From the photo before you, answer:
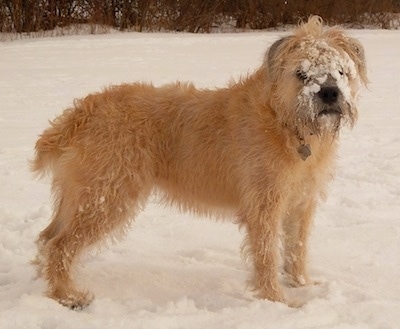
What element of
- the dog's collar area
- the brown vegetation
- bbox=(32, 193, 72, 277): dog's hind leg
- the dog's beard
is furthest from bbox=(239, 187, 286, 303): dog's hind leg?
the brown vegetation

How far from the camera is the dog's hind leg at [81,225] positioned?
4.28 metres

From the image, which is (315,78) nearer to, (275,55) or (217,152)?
(275,55)

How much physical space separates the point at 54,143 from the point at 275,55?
1.72 meters

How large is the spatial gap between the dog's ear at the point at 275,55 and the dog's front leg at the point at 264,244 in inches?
35.2

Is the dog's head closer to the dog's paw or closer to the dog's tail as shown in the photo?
the dog's tail

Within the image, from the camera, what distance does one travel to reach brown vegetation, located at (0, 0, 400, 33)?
816 inches

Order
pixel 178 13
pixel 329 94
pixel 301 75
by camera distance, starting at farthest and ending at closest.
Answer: pixel 178 13 < pixel 301 75 < pixel 329 94

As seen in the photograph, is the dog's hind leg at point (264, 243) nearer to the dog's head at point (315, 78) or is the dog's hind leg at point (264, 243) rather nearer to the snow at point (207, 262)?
the snow at point (207, 262)

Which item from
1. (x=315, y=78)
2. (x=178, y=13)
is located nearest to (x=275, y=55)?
(x=315, y=78)

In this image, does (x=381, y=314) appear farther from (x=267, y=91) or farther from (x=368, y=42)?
(x=368, y=42)

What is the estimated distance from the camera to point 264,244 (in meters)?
4.28

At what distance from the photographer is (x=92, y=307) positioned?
13.5ft

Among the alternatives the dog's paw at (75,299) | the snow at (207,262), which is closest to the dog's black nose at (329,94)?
the snow at (207,262)

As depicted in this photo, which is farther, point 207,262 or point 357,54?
point 207,262
